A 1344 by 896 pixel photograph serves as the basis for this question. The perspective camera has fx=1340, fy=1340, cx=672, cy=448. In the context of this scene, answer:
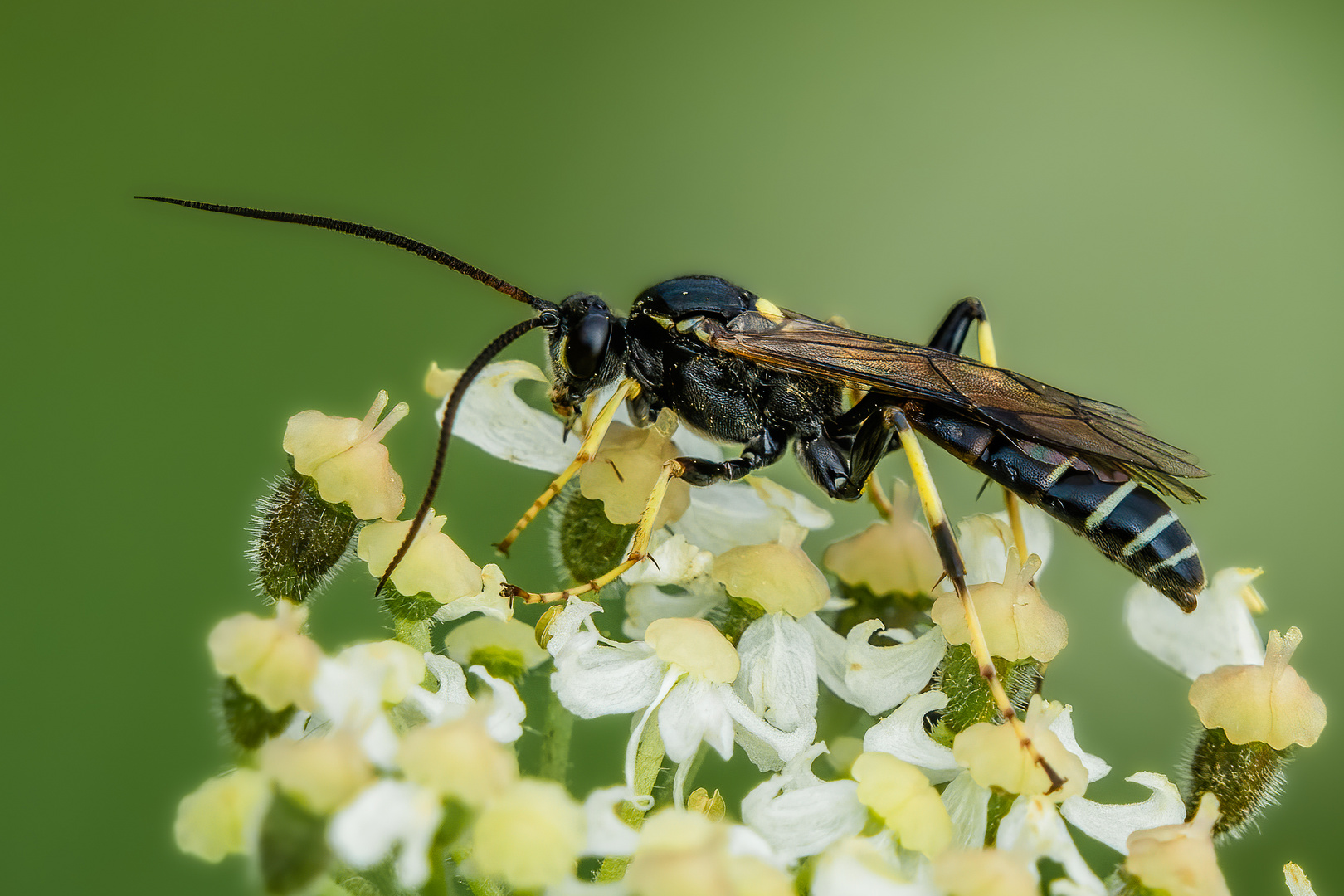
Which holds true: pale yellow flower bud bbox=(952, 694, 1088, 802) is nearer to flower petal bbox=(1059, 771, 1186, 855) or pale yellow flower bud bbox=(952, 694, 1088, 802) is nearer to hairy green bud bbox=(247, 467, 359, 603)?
flower petal bbox=(1059, 771, 1186, 855)

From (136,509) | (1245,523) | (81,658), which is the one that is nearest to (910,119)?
(1245,523)

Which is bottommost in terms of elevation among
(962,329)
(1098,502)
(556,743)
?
(556,743)

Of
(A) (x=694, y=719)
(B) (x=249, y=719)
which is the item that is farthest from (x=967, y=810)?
(B) (x=249, y=719)

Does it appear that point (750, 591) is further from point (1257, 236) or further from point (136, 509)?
point (1257, 236)

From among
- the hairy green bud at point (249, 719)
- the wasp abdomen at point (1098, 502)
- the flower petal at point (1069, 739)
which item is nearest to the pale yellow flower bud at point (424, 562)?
the hairy green bud at point (249, 719)

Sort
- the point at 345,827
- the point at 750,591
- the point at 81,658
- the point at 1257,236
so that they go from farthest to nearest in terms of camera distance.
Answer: the point at 1257,236 → the point at 81,658 → the point at 750,591 → the point at 345,827

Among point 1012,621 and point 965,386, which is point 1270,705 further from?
point 965,386

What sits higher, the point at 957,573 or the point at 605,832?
the point at 957,573
